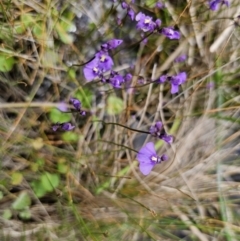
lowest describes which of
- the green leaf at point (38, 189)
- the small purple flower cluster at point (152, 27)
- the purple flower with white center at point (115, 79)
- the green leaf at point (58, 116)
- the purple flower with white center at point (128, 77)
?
the green leaf at point (38, 189)

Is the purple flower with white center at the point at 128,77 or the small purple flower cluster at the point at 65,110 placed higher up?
the purple flower with white center at the point at 128,77

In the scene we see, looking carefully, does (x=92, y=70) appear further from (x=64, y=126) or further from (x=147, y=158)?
(x=147, y=158)

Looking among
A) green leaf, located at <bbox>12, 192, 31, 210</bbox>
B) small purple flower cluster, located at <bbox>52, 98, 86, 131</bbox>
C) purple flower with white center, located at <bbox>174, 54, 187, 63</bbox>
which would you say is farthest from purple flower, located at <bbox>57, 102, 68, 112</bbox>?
purple flower with white center, located at <bbox>174, 54, 187, 63</bbox>

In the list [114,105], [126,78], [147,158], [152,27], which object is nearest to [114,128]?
[114,105]

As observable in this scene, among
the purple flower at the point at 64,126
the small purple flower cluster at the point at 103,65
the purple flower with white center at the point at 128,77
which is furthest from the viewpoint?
the purple flower with white center at the point at 128,77

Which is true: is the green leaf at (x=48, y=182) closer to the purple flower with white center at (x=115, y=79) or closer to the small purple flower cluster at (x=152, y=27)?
the purple flower with white center at (x=115, y=79)

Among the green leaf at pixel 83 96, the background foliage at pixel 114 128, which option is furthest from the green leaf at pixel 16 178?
the green leaf at pixel 83 96

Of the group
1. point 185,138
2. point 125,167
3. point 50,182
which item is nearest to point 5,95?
point 50,182

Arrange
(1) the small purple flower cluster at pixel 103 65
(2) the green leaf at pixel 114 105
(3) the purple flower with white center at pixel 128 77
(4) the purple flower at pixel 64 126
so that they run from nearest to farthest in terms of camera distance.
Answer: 1. (1) the small purple flower cluster at pixel 103 65
2. (4) the purple flower at pixel 64 126
3. (3) the purple flower with white center at pixel 128 77
4. (2) the green leaf at pixel 114 105
